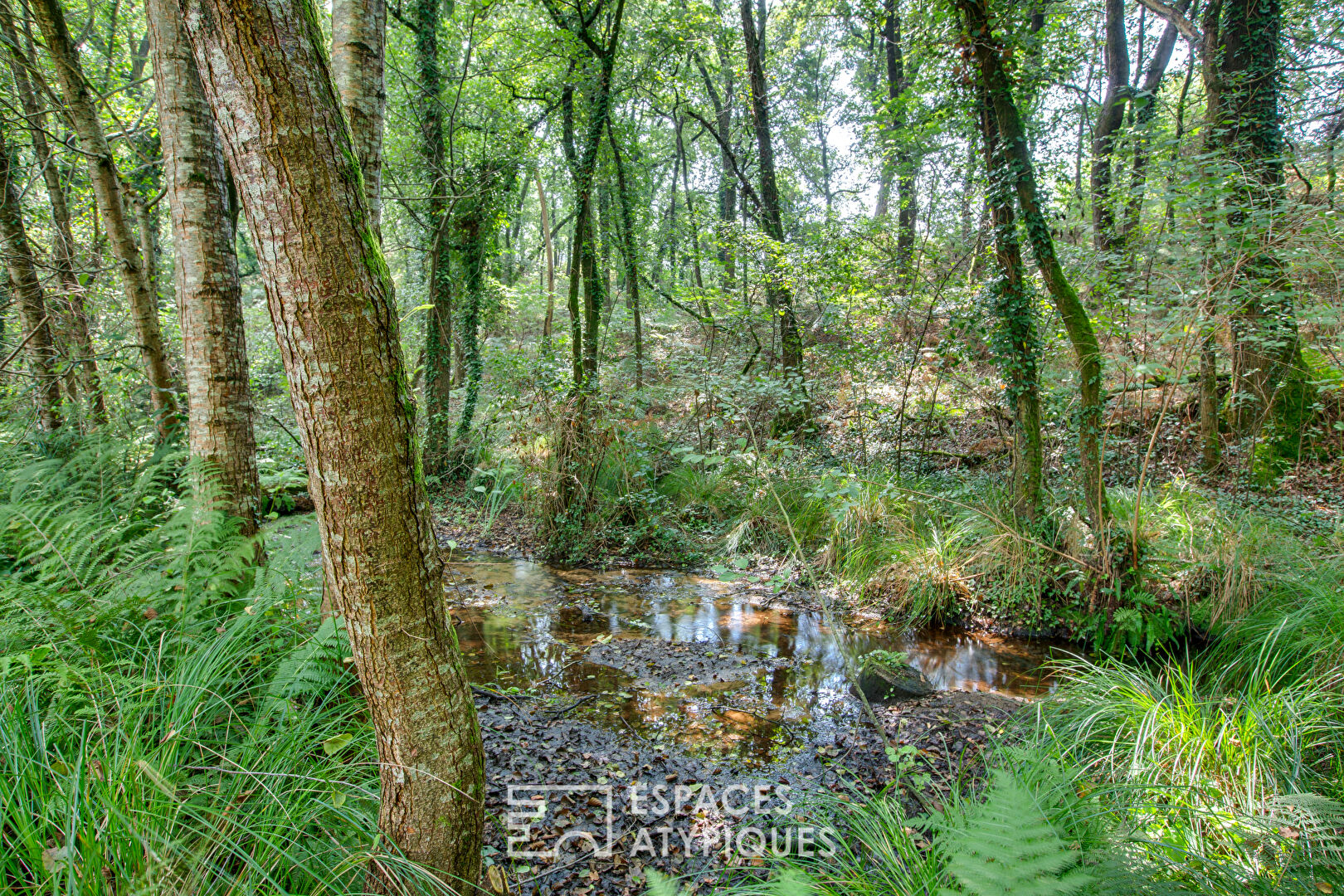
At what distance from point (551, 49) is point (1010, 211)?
6362 millimetres

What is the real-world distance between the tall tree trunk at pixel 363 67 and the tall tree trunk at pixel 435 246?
5.28 meters

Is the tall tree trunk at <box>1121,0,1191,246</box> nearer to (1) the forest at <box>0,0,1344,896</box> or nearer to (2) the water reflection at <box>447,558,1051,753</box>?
(1) the forest at <box>0,0,1344,896</box>

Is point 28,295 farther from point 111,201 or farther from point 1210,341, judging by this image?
point 1210,341

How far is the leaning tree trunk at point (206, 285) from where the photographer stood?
3.00m

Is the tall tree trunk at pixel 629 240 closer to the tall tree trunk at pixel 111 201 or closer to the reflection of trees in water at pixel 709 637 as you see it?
the reflection of trees in water at pixel 709 637

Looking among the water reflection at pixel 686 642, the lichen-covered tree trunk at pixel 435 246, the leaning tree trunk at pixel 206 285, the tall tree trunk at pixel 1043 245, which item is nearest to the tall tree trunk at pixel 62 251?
the leaning tree trunk at pixel 206 285

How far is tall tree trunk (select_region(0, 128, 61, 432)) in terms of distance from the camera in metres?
4.30

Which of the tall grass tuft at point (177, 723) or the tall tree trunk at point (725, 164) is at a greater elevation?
the tall tree trunk at point (725, 164)

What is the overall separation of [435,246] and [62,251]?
425 cm

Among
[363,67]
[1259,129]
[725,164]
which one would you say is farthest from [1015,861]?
[725,164]

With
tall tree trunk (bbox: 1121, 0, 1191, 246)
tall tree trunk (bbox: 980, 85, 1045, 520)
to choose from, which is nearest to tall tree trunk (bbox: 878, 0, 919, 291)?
tall tree trunk (bbox: 980, 85, 1045, 520)

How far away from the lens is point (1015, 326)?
5.36m

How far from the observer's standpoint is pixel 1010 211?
17.3 ft

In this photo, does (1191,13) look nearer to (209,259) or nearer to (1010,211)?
(1010,211)
